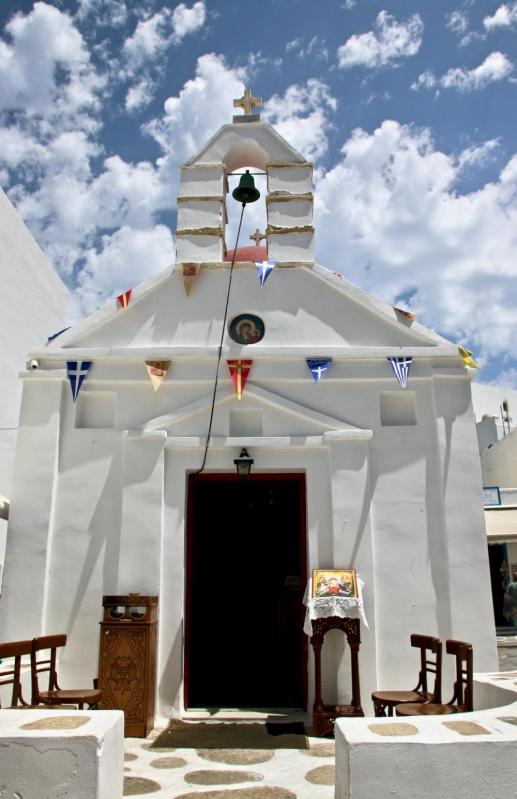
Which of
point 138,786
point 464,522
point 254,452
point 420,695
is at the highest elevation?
point 254,452

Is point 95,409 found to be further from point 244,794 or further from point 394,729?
point 394,729

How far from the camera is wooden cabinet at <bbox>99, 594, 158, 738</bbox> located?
279 inches

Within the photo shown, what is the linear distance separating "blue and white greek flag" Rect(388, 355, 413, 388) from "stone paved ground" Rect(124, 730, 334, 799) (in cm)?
430

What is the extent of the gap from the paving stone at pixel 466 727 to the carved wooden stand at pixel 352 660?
9.90ft

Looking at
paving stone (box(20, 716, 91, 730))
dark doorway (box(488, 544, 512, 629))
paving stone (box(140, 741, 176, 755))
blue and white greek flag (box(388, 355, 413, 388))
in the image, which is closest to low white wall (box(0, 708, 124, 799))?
paving stone (box(20, 716, 91, 730))

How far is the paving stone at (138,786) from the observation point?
5297 millimetres

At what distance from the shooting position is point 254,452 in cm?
841

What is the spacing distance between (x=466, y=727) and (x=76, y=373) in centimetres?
619

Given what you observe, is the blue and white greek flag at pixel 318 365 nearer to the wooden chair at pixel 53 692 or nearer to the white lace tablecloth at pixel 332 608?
the white lace tablecloth at pixel 332 608

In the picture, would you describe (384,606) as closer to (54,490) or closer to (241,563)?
(54,490)

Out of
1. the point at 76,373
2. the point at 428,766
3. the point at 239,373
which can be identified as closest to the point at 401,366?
the point at 239,373

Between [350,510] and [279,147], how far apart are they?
521 cm

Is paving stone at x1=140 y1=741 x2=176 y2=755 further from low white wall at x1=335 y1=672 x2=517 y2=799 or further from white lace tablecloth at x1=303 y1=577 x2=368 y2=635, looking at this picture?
low white wall at x1=335 y1=672 x2=517 y2=799

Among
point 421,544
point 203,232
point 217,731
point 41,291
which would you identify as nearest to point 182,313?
point 203,232
